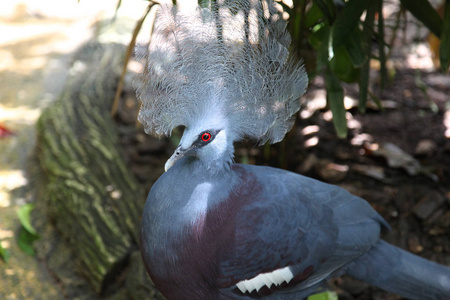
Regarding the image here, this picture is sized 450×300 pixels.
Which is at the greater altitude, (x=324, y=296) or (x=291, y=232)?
(x=291, y=232)

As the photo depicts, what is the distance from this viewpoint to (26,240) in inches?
117

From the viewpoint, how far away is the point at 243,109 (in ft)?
6.15

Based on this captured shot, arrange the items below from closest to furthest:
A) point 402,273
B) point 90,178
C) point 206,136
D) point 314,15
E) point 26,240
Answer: point 206,136, point 402,273, point 314,15, point 26,240, point 90,178

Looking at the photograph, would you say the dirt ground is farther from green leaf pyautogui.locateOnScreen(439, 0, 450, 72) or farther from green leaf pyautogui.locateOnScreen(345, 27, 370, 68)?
green leaf pyautogui.locateOnScreen(439, 0, 450, 72)

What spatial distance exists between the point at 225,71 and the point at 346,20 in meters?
0.74

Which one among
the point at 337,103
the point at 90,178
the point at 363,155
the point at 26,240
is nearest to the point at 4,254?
the point at 26,240

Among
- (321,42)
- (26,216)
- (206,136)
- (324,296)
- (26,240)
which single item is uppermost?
(321,42)

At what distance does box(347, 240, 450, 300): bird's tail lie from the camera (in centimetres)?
218

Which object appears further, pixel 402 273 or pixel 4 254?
pixel 4 254

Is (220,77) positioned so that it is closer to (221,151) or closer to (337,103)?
(221,151)

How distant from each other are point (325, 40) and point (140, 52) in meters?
0.89

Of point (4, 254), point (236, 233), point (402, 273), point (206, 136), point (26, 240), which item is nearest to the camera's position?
point (206, 136)

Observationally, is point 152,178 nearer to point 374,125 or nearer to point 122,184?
point 122,184

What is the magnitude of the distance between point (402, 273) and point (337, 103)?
84 centimetres
